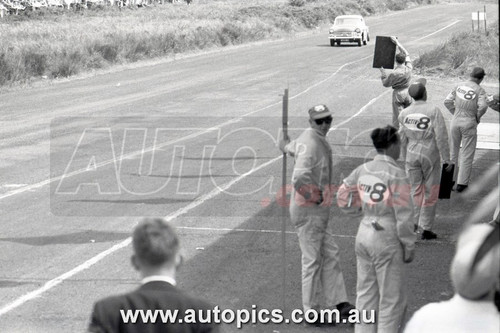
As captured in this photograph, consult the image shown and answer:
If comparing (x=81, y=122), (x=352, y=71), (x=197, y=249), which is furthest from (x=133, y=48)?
(x=197, y=249)

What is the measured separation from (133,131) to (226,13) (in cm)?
5655

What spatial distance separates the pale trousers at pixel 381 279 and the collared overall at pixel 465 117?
21.2 ft

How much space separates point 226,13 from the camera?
76750 millimetres

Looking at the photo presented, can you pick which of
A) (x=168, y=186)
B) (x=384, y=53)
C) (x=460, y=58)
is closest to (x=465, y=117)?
(x=384, y=53)

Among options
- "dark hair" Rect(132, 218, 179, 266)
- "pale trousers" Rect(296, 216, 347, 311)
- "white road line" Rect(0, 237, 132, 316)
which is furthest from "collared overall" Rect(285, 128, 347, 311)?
"dark hair" Rect(132, 218, 179, 266)

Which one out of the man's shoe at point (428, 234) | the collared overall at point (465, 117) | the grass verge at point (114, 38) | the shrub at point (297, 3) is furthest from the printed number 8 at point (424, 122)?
the shrub at point (297, 3)

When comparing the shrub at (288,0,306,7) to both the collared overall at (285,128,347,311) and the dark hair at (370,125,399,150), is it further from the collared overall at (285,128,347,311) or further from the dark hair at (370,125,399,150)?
the dark hair at (370,125,399,150)

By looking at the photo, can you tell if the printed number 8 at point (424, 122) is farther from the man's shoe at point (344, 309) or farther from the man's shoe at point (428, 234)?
the man's shoe at point (344, 309)

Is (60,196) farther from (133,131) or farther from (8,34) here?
(8,34)

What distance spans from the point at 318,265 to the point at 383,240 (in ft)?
4.11

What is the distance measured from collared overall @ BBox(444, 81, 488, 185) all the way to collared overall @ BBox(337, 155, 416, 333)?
6298mm

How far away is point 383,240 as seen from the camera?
7.62 metres

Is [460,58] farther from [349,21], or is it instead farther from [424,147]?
[424,147]

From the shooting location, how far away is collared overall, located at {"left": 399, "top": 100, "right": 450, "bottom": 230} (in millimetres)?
11070
